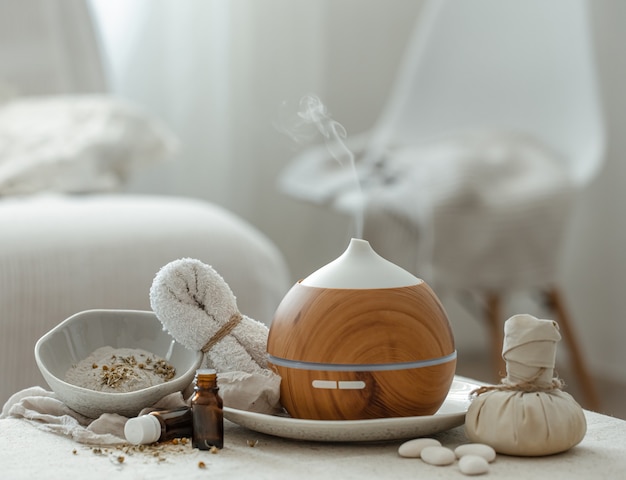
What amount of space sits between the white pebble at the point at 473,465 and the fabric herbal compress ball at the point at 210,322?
181mm

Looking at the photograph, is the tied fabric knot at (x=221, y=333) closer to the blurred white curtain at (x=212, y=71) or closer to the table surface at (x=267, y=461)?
the table surface at (x=267, y=461)

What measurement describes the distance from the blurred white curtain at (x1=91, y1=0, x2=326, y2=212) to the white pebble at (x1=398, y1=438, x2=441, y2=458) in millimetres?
2058

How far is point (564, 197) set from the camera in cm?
220

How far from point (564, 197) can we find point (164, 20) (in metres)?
1.22

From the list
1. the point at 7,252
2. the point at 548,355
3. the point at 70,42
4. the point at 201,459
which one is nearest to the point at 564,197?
the point at 70,42

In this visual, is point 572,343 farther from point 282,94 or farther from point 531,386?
point 531,386

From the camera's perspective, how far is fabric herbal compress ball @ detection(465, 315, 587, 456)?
70 cm

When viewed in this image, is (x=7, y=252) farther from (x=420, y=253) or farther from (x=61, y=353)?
(x=420, y=253)

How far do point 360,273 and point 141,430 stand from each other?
211mm

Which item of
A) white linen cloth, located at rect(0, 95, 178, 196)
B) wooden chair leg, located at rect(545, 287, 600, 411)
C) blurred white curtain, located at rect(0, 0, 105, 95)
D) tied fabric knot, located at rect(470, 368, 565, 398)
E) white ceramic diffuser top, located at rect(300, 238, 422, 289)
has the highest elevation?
blurred white curtain, located at rect(0, 0, 105, 95)

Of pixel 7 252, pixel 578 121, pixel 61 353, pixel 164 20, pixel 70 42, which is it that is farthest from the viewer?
pixel 164 20

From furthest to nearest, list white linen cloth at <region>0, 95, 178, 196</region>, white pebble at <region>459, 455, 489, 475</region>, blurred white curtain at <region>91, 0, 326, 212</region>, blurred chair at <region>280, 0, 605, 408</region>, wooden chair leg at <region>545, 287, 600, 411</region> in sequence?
blurred white curtain at <region>91, 0, 326, 212</region>
wooden chair leg at <region>545, 287, 600, 411</region>
blurred chair at <region>280, 0, 605, 408</region>
white linen cloth at <region>0, 95, 178, 196</region>
white pebble at <region>459, 455, 489, 475</region>

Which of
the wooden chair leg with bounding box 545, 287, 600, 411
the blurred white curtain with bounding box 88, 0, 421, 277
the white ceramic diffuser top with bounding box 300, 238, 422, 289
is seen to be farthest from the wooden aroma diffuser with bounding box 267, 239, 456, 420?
the blurred white curtain with bounding box 88, 0, 421, 277

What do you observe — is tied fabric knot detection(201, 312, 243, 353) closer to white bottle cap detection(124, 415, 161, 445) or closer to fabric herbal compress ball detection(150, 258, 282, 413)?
fabric herbal compress ball detection(150, 258, 282, 413)
